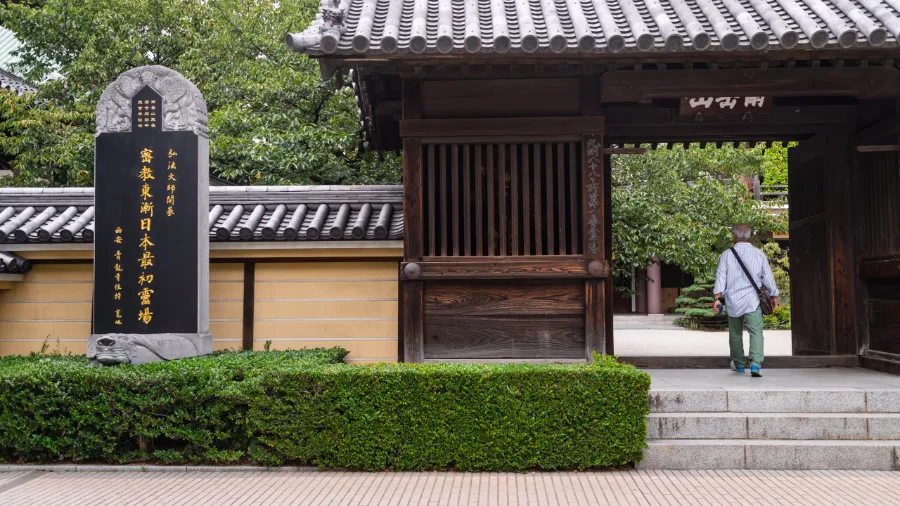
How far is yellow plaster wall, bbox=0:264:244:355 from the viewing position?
8594mm

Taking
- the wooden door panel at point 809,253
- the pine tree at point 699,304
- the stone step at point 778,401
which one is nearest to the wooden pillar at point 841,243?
the wooden door panel at point 809,253

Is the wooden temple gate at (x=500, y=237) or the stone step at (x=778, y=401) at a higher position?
the wooden temple gate at (x=500, y=237)

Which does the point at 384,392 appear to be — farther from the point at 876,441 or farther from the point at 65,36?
the point at 65,36

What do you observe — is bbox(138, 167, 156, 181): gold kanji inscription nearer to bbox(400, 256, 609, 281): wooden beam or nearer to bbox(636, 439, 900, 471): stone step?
bbox(400, 256, 609, 281): wooden beam

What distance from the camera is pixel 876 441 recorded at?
20.8ft

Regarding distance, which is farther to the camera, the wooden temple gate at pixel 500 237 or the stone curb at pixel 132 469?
the wooden temple gate at pixel 500 237

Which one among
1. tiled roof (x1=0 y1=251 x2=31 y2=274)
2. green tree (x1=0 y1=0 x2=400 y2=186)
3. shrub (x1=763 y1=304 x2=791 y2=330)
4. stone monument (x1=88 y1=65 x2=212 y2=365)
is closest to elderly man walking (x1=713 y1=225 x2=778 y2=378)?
stone monument (x1=88 y1=65 x2=212 y2=365)

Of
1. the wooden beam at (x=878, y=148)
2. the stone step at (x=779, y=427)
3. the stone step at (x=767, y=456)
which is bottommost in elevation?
the stone step at (x=767, y=456)

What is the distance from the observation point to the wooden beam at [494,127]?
→ 25.3ft

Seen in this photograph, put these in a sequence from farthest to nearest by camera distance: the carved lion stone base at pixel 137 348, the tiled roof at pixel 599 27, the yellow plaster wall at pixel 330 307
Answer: the yellow plaster wall at pixel 330 307, the carved lion stone base at pixel 137 348, the tiled roof at pixel 599 27

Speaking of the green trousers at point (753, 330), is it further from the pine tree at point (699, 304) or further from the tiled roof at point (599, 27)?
the pine tree at point (699, 304)

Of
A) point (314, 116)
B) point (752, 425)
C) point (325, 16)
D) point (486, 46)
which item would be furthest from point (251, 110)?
point (752, 425)

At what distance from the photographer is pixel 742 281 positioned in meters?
8.22

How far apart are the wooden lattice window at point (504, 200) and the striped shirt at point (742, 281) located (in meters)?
1.95
